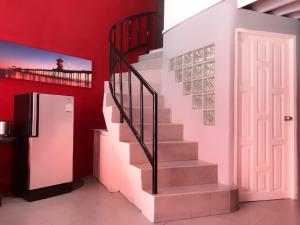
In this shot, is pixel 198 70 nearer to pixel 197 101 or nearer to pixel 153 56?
pixel 197 101

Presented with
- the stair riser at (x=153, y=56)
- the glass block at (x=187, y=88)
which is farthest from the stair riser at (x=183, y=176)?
the stair riser at (x=153, y=56)

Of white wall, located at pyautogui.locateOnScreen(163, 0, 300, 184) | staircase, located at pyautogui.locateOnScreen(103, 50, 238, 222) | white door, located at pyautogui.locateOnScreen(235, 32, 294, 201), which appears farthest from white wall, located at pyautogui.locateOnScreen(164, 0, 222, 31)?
staircase, located at pyautogui.locateOnScreen(103, 50, 238, 222)

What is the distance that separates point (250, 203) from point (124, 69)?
309 cm

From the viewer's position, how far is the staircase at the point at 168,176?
2.58m

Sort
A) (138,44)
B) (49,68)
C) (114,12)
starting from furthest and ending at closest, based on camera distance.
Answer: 1. (138,44)
2. (114,12)
3. (49,68)

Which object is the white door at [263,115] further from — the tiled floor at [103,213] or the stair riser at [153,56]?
the stair riser at [153,56]

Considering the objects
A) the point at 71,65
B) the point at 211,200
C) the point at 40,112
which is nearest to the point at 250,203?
the point at 211,200

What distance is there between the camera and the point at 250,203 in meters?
3.09

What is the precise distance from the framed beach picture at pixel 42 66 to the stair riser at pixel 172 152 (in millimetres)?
1683

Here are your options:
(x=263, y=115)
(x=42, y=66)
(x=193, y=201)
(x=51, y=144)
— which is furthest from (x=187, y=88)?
(x=42, y=66)

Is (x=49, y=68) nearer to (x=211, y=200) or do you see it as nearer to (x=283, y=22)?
(x=211, y=200)

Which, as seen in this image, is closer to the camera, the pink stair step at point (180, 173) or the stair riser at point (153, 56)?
the pink stair step at point (180, 173)

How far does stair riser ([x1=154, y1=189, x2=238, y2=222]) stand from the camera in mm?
2522

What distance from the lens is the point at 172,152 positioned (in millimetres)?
3311
